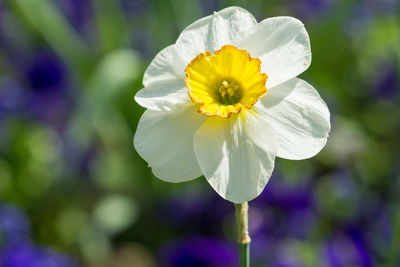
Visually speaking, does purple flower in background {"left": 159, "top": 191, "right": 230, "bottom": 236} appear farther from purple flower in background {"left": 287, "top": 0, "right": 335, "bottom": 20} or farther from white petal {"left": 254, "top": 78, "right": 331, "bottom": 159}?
purple flower in background {"left": 287, "top": 0, "right": 335, "bottom": 20}

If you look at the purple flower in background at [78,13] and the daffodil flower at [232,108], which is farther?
the purple flower in background at [78,13]

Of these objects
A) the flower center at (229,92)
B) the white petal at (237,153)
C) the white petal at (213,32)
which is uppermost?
the white petal at (213,32)

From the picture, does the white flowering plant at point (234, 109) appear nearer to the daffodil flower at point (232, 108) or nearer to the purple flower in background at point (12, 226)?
the daffodil flower at point (232, 108)

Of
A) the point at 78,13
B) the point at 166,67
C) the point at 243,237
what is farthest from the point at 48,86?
the point at 243,237

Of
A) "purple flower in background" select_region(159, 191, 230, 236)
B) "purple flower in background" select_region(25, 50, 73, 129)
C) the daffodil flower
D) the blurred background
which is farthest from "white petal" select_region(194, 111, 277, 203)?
"purple flower in background" select_region(25, 50, 73, 129)

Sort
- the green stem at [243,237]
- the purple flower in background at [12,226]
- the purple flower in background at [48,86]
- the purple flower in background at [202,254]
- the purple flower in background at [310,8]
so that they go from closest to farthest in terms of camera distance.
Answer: the green stem at [243,237] → the purple flower in background at [202,254] → the purple flower in background at [12,226] → the purple flower in background at [48,86] → the purple flower in background at [310,8]

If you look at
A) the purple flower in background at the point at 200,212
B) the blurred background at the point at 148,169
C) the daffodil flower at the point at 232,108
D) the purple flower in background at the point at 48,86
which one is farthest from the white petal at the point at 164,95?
the purple flower in background at the point at 48,86
